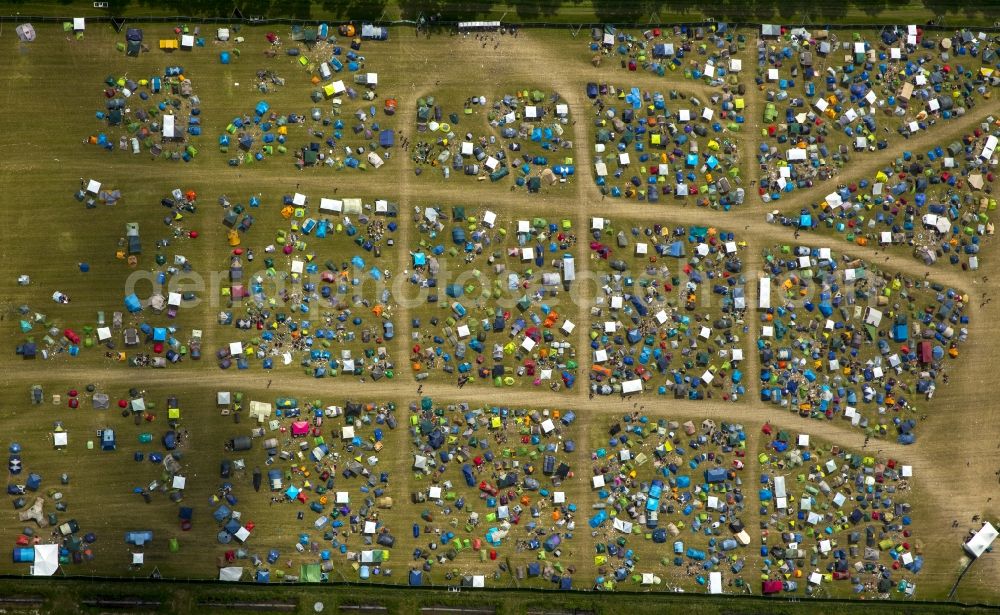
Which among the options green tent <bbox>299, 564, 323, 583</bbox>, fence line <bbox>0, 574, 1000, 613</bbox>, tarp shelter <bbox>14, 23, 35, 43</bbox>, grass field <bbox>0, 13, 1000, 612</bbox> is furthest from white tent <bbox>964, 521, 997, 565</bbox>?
tarp shelter <bbox>14, 23, 35, 43</bbox>

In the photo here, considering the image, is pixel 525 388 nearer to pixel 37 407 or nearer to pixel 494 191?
pixel 494 191

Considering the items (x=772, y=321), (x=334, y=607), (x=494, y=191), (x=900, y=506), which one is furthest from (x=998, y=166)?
(x=334, y=607)

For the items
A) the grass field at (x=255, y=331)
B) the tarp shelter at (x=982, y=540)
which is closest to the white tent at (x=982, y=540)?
the tarp shelter at (x=982, y=540)

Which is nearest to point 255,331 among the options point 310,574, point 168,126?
point 168,126

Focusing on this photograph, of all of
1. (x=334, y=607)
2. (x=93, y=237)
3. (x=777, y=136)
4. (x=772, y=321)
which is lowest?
(x=334, y=607)

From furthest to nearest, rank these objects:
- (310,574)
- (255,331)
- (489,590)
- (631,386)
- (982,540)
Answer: (982,540) < (631,386) < (489,590) < (255,331) < (310,574)

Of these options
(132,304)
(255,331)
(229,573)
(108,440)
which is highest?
(132,304)

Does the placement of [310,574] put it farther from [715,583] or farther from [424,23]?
[424,23]
